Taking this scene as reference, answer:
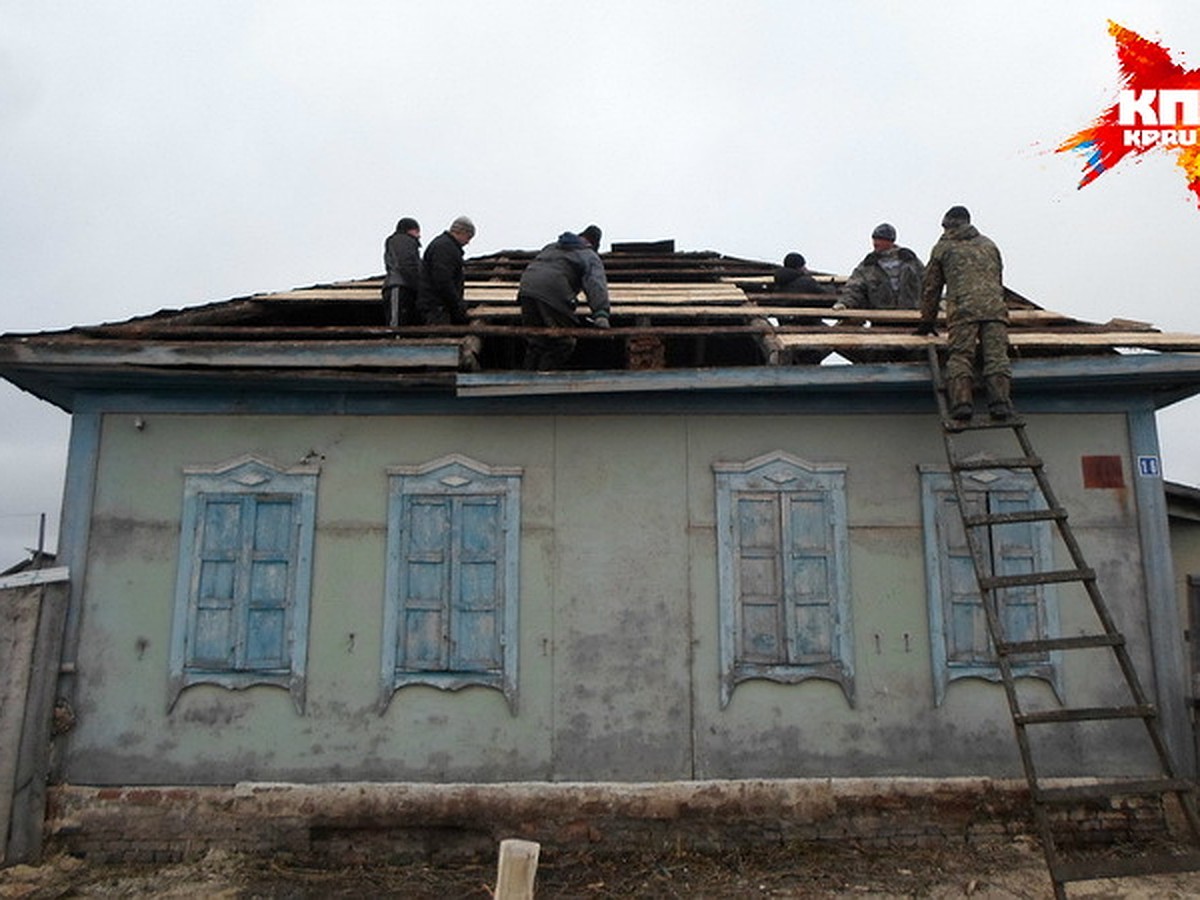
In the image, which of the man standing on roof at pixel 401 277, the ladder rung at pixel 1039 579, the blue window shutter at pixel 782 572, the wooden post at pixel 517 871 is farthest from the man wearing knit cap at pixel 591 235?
the wooden post at pixel 517 871

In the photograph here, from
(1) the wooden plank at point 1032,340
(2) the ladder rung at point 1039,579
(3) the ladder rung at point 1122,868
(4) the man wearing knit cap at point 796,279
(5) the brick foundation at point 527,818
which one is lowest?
(5) the brick foundation at point 527,818

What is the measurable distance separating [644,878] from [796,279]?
596cm

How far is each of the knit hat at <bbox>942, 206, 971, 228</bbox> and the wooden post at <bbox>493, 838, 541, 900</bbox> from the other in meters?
5.62

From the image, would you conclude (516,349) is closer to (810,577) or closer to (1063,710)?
(810,577)

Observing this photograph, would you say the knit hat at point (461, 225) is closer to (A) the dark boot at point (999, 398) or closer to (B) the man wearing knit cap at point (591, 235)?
(B) the man wearing knit cap at point (591, 235)

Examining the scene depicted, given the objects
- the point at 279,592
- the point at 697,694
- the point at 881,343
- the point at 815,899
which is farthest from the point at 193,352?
the point at 815,899

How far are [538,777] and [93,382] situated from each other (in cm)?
460

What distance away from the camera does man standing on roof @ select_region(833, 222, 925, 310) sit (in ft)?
26.2

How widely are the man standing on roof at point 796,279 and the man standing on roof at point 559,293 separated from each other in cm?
248

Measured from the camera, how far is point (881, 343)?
21.0 ft

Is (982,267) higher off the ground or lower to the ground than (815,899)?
higher

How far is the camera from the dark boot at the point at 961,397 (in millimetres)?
5941

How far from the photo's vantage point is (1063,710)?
18.0 feet

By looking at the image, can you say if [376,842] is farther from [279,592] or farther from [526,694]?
[279,592]
